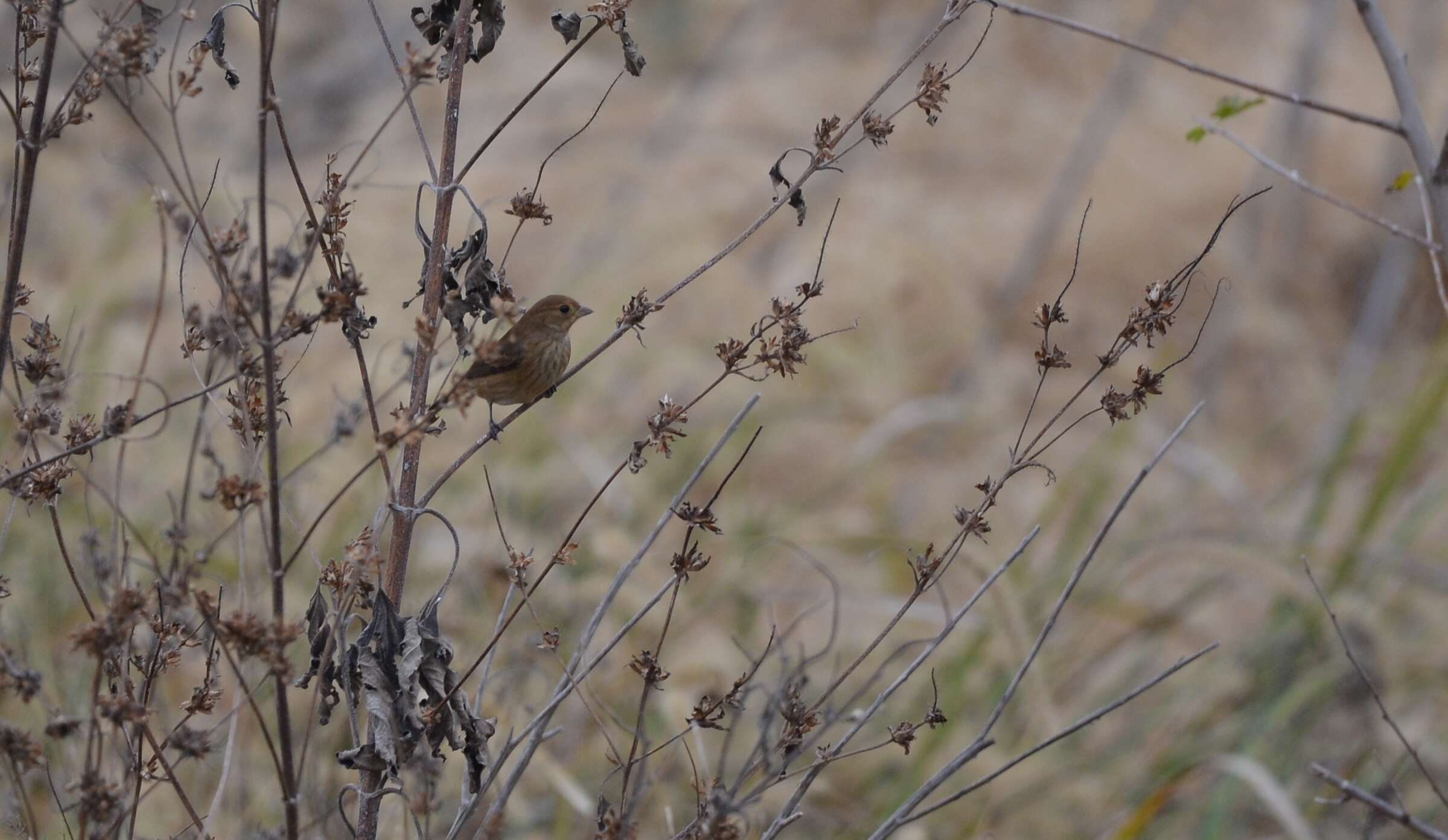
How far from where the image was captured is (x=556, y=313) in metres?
2.00

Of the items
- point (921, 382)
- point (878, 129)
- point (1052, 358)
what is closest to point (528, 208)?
point (878, 129)

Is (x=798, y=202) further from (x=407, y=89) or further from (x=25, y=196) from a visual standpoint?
(x=25, y=196)

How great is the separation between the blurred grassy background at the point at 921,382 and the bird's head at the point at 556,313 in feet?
1.18

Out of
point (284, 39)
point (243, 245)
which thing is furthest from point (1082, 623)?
point (284, 39)

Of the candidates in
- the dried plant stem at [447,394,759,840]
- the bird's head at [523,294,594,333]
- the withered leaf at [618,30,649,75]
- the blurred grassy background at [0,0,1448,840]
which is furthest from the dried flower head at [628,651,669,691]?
the bird's head at [523,294,594,333]

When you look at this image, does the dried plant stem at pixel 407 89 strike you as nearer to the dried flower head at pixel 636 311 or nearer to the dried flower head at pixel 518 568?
the dried flower head at pixel 636 311

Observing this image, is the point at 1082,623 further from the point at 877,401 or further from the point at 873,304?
the point at 873,304

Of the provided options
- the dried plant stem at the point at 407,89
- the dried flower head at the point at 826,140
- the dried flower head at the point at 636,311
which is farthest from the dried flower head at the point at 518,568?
the dried flower head at the point at 826,140

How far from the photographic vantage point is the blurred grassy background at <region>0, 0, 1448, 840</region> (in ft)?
9.14

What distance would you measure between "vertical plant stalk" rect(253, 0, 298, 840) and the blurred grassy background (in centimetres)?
33

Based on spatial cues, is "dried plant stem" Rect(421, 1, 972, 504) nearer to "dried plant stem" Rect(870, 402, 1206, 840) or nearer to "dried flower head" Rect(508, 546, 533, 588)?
"dried flower head" Rect(508, 546, 533, 588)

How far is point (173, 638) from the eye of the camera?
1206 millimetres

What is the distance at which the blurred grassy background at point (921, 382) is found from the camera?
279 centimetres

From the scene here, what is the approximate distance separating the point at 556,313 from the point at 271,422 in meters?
1.17
